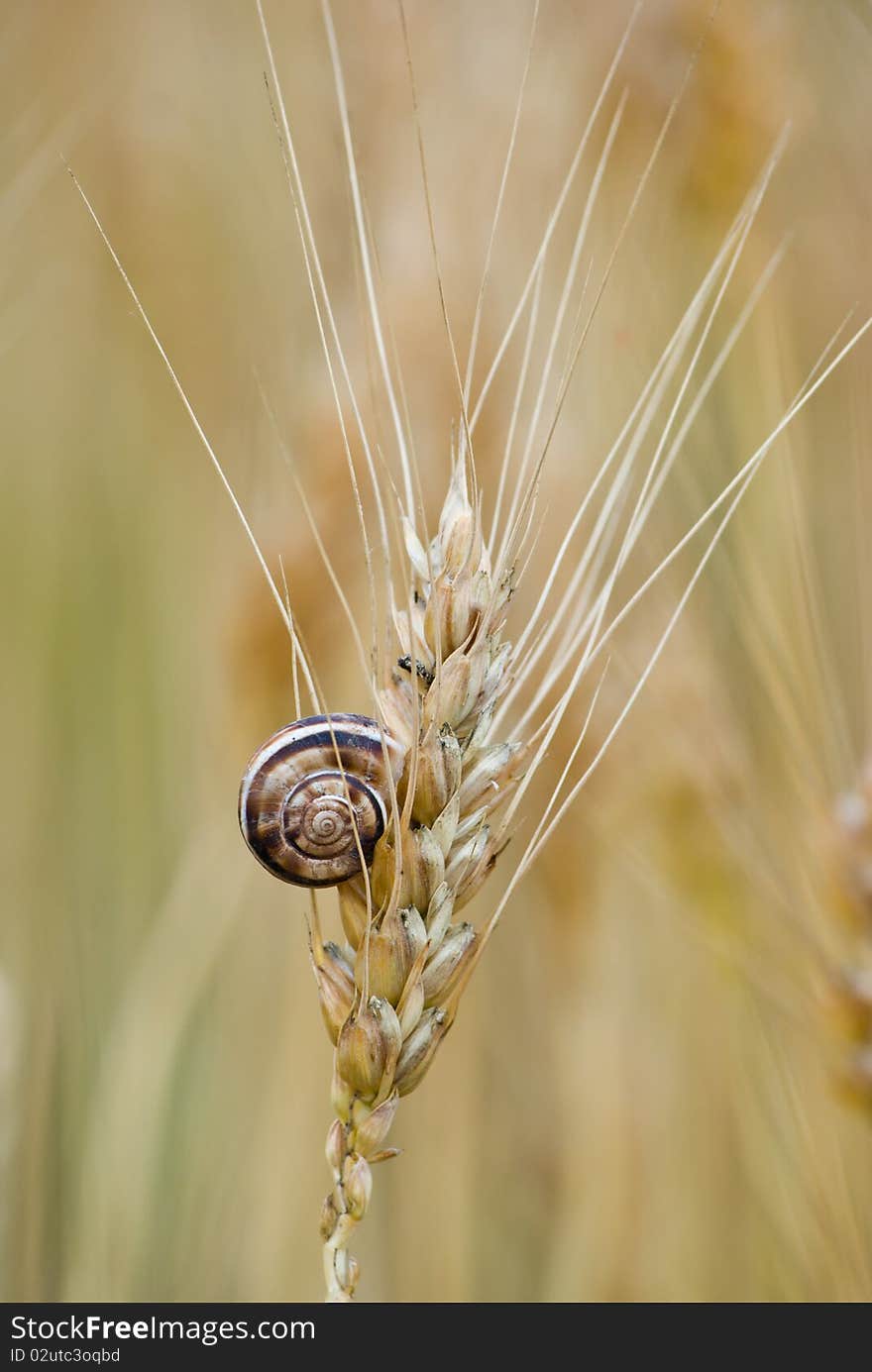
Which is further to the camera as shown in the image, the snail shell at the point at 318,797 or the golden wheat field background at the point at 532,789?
the golden wheat field background at the point at 532,789

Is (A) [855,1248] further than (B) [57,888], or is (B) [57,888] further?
(B) [57,888]

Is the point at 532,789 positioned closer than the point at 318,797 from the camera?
No

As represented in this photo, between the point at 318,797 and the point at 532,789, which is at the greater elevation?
the point at 532,789

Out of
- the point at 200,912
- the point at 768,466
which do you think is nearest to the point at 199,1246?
the point at 200,912

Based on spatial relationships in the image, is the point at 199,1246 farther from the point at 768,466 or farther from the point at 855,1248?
the point at 768,466
